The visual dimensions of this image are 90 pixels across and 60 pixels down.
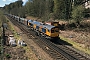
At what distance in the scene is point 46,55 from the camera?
23984 mm

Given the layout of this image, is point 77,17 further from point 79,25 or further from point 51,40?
point 51,40

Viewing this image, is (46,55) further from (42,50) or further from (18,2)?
(18,2)

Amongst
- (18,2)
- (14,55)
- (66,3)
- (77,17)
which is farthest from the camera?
(18,2)

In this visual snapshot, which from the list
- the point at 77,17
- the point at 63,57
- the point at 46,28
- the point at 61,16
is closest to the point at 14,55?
the point at 63,57

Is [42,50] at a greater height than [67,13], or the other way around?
[67,13]

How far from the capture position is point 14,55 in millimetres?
22828

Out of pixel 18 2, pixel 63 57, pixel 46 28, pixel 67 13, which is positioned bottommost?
pixel 63 57

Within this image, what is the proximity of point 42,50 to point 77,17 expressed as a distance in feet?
77.4

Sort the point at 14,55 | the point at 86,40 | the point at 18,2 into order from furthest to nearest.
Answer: the point at 18,2, the point at 86,40, the point at 14,55

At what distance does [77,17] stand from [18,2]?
6220 inches

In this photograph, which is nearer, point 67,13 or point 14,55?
point 14,55

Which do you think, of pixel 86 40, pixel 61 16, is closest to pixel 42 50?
pixel 86 40

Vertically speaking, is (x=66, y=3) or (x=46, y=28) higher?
(x=66, y=3)

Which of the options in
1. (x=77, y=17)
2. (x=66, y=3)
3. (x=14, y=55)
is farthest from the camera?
(x=66, y=3)
